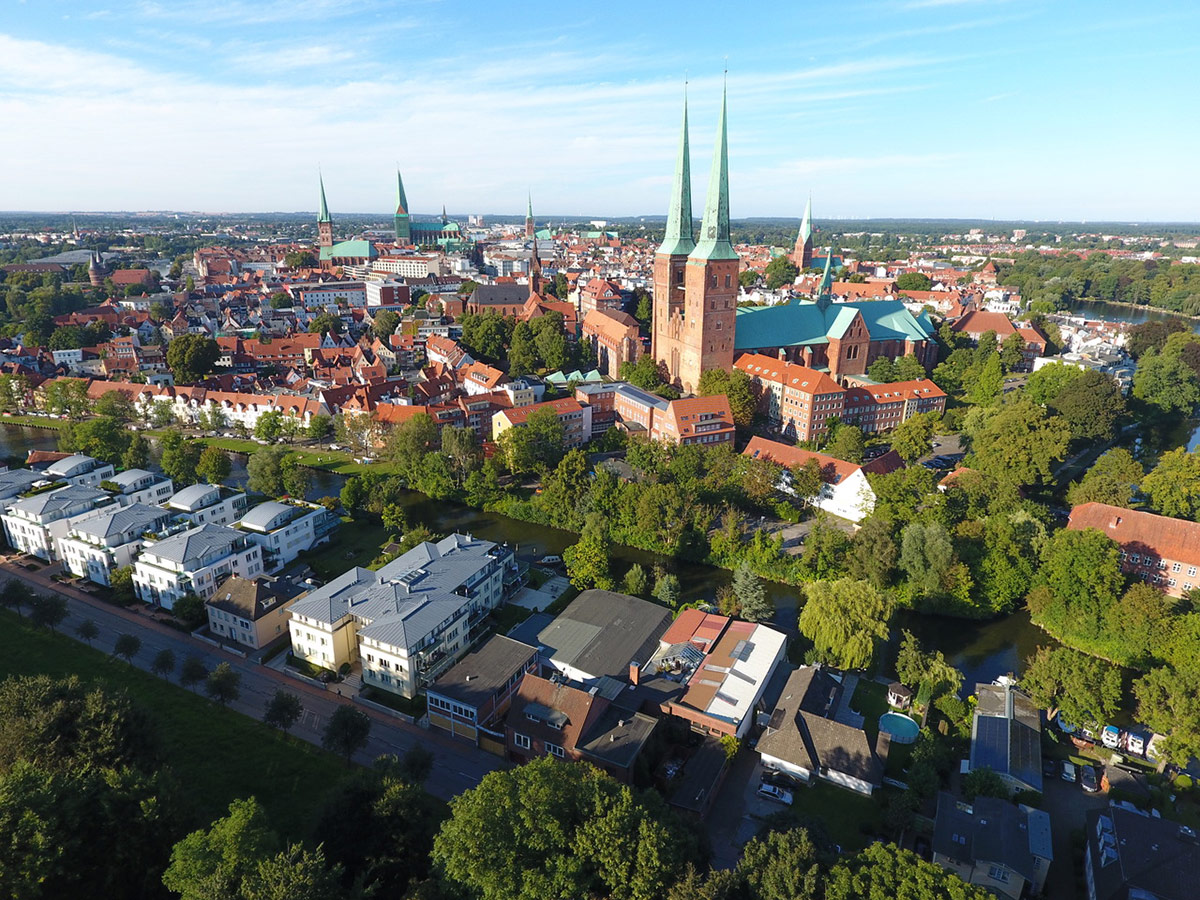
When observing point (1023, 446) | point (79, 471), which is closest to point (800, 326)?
point (1023, 446)

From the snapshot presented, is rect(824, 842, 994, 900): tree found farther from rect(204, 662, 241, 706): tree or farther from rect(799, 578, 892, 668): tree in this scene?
rect(204, 662, 241, 706): tree

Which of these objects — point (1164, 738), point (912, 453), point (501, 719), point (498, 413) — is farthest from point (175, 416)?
point (1164, 738)

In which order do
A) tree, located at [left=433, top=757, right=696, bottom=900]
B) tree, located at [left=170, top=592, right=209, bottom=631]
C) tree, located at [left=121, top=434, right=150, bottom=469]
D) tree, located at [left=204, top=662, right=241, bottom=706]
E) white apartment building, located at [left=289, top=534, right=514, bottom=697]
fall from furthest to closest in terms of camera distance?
tree, located at [left=121, top=434, right=150, bottom=469] → tree, located at [left=170, top=592, right=209, bottom=631] → white apartment building, located at [left=289, top=534, right=514, bottom=697] → tree, located at [left=204, top=662, right=241, bottom=706] → tree, located at [left=433, top=757, right=696, bottom=900]

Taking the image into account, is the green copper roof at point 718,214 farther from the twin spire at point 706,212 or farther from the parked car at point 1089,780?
the parked car at point 1089,780

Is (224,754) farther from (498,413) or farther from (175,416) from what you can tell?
(175,416)

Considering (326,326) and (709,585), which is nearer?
(709,585)

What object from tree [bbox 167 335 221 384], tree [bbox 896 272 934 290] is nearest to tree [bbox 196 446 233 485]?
tree [bbox 167 335 221 384]

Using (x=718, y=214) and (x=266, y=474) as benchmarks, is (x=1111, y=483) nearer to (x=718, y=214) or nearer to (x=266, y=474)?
(x=718, y=214)
